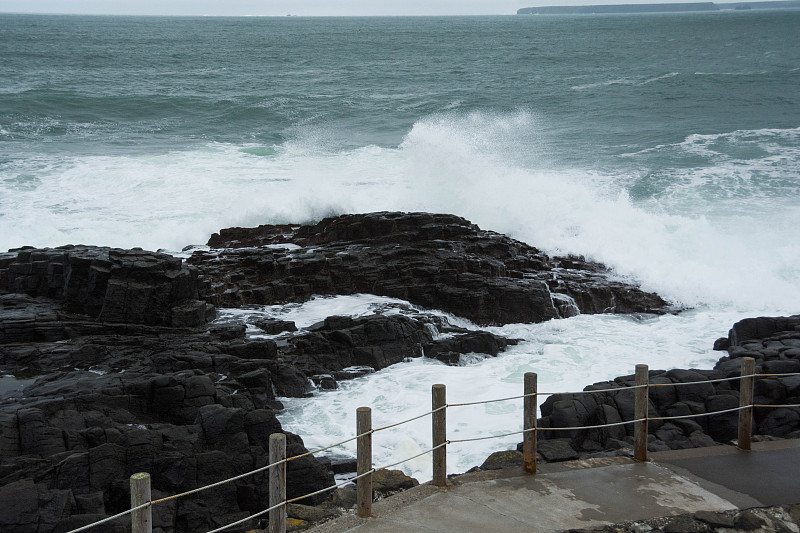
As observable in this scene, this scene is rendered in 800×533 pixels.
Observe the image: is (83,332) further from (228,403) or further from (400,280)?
(400,280)

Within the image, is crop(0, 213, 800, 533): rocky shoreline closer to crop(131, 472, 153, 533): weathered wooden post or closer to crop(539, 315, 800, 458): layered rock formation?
crop(539, 315, 800, 458): layered rock formation

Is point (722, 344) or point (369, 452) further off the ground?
point (369, 452)

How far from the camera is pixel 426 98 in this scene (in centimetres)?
4156

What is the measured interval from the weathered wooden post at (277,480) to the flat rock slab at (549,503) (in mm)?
365

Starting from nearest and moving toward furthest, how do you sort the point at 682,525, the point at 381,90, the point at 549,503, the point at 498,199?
the point at 682,525, the point at 549,503, the point at 498,199, the point at 381,90

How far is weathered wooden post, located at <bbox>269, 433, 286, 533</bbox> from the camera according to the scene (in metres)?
4.90

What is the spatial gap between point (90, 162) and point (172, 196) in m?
Answer: 5.16

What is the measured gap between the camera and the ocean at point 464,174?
1248cm

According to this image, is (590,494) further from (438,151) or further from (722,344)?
(438,151)

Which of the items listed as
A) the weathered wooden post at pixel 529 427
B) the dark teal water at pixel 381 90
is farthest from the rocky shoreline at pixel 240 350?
the dark teal water at pixel 381 90

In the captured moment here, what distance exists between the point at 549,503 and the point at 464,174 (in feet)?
56.4

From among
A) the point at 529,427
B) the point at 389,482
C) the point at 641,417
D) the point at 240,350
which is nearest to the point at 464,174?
the point at 240,350

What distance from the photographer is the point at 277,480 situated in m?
4.95

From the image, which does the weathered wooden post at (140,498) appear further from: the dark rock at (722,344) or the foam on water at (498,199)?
the foam on water at (498,199)
